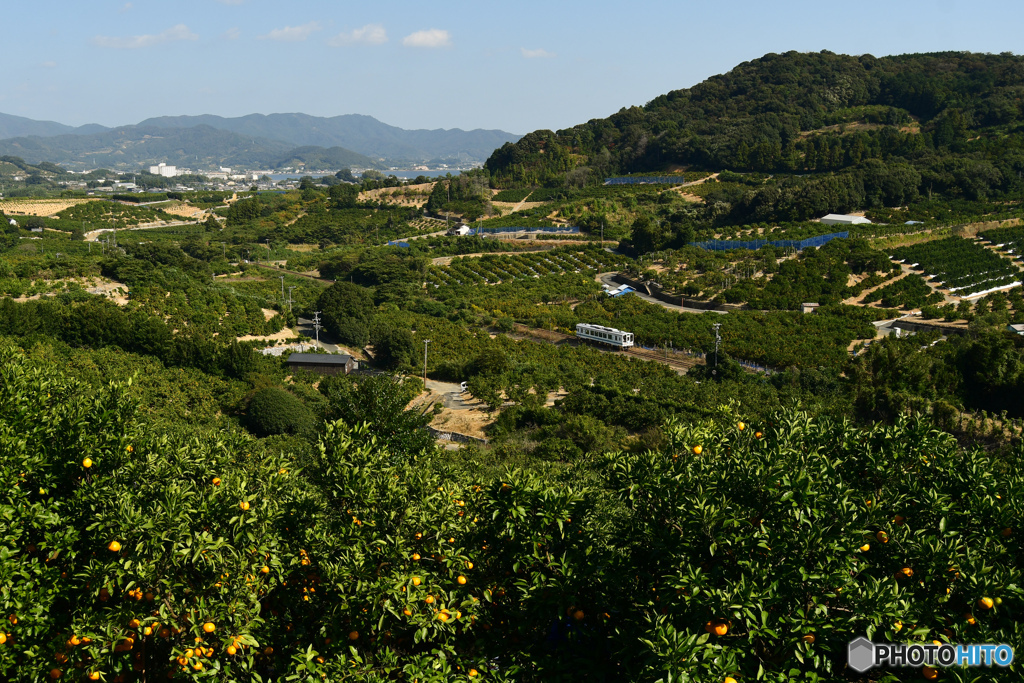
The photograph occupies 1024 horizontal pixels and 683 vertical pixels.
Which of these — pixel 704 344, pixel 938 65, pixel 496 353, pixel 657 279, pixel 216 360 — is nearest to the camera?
pixel 216 360

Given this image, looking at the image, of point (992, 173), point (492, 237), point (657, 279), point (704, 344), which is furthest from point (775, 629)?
point (992, 173)

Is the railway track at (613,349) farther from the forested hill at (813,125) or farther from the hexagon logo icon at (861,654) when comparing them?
the forested hill at (813,125)

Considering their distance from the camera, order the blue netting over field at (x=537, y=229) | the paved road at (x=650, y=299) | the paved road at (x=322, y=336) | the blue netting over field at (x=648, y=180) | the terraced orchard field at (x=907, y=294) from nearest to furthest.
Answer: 1. the paved road at (x=322, y=336)
2. the terraced orchard field at (x=907, y=294)
3. the paved road at (x=650, y=299)
4. the blue netting over field at (x=537, y=229)
5. the blue netting over field at (x=648, y=180)

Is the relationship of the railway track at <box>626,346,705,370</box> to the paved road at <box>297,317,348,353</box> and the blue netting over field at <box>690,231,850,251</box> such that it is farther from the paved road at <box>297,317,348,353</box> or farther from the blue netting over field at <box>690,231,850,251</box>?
the blue netting over field at <box>690,231,850,251</box>

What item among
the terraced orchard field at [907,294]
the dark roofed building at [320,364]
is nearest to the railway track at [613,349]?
the dark roofed building at [320,364]

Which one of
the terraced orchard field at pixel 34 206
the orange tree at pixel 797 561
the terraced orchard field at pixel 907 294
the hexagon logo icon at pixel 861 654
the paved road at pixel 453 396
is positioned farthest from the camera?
the terraced orchard field at pixel 34 206

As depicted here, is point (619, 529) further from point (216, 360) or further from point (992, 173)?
point (992, 173)

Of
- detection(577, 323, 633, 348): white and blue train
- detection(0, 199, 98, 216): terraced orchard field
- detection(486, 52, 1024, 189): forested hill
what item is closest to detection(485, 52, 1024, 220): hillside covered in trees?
detection(486, 52, 1024, 189): forested hill
